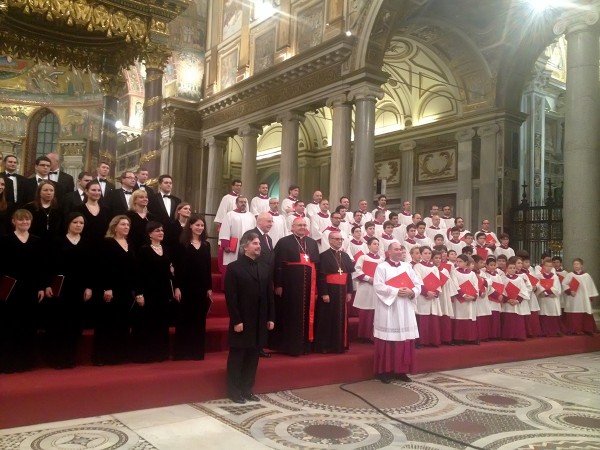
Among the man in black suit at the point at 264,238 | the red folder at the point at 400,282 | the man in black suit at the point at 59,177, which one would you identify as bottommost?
the red folder at the point at 400,282

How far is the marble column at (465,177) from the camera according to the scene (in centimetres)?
1736

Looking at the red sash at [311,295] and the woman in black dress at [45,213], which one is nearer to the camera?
the woman in black dress at [45,213]

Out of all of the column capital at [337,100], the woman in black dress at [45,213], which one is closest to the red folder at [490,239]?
the column capital at [337,100]

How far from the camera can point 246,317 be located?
5.46 m

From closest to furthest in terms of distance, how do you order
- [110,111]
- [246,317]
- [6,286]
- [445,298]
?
[6,286] < [246,317] < [445,298] < [110,111]

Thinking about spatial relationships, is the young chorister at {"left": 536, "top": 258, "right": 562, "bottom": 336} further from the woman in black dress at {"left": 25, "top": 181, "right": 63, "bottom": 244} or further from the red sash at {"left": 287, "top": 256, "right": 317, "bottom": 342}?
the woman in black dress at {"left": 25, "top": 181, "right": 63, "bottom": 244}

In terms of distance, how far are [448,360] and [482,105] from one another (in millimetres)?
11625

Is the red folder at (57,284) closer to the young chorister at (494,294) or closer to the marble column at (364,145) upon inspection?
the young chorister at (494,294)

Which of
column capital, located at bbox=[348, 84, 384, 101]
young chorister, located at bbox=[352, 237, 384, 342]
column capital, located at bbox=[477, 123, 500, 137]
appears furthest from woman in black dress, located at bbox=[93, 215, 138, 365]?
column capital, located at bbox=[477, 123, 500, 137]

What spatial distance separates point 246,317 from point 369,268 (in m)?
3.27

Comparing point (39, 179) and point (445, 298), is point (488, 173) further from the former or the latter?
point (39, 179)

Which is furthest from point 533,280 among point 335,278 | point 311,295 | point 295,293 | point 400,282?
point 295,293

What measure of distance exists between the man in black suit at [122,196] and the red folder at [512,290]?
253 inches

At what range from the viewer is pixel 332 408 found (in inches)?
214
